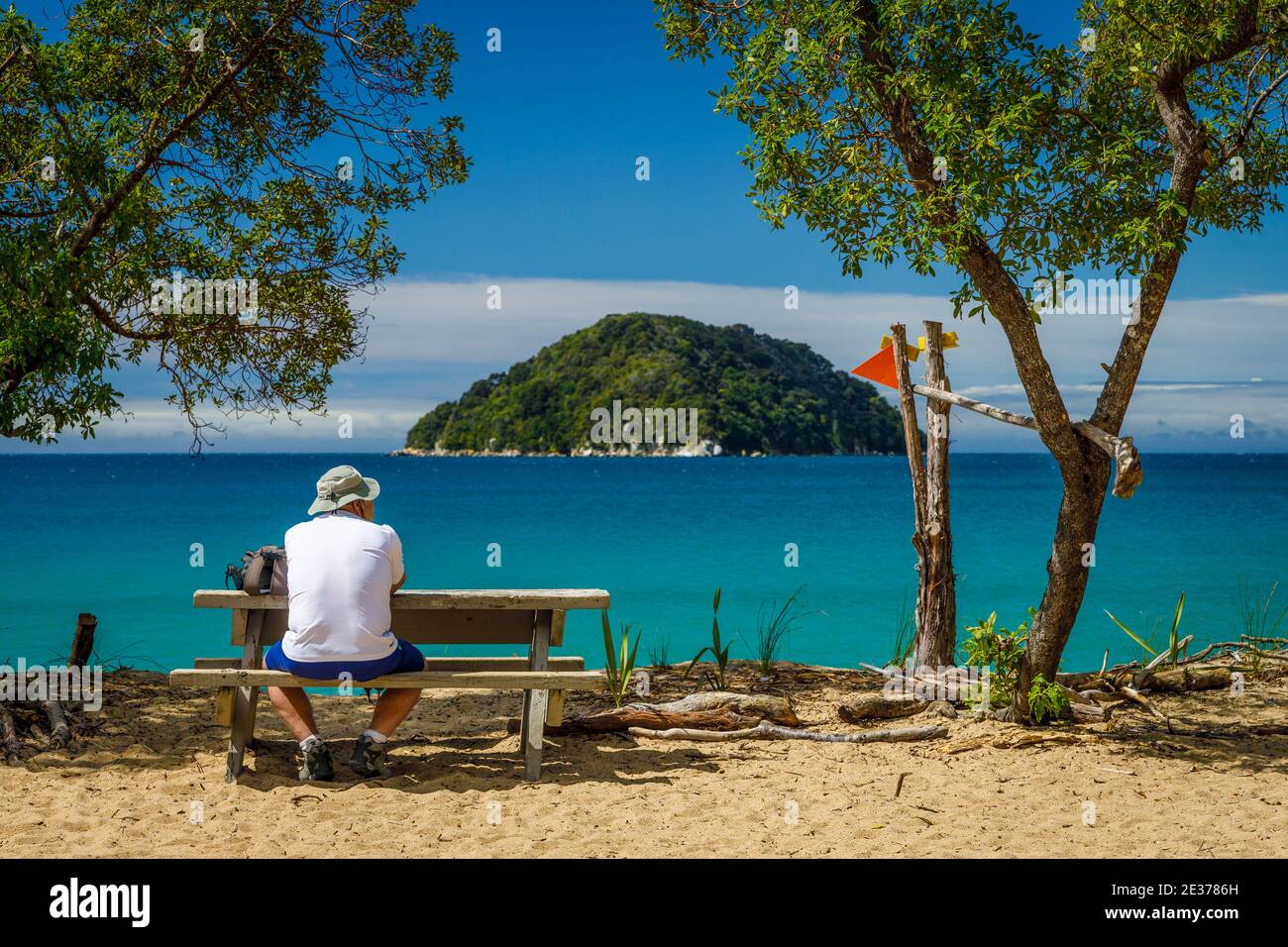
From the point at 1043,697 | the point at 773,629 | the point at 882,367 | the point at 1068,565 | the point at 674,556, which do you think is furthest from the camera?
the point at 674,556

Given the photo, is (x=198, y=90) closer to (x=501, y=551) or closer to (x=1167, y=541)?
(x=501, y=551)

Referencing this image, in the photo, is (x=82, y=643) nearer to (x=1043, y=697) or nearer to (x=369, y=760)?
(x=369, y=760)

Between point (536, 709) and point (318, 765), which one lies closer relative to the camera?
point (318, 765)

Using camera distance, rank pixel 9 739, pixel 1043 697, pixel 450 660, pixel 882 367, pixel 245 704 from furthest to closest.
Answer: pixel 882 367 < pixel 1043 697 < pixel 450 660 < pixel 9 739 < pixel 245 704

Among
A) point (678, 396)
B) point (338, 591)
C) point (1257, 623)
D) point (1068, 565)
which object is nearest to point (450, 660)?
point (338, 591)

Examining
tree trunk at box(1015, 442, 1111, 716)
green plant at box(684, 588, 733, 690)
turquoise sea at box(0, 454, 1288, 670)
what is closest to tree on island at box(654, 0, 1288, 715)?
tree trunk at box(1015, 442, 1111, 716)

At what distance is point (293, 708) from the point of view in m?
5.07

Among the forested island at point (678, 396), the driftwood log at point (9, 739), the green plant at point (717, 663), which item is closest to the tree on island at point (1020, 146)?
the green plant at point (717, 663)

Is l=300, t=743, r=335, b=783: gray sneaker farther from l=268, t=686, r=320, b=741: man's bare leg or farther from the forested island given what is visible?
the forested island

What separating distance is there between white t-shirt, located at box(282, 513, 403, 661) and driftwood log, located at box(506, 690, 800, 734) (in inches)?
60.0

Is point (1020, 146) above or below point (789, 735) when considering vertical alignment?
above

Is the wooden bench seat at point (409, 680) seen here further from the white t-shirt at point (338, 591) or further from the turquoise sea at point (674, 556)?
the turquoise sea at point (674, 556)

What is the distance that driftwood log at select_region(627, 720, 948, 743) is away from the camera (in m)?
6.03

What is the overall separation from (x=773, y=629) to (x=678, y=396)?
86.3 meters
